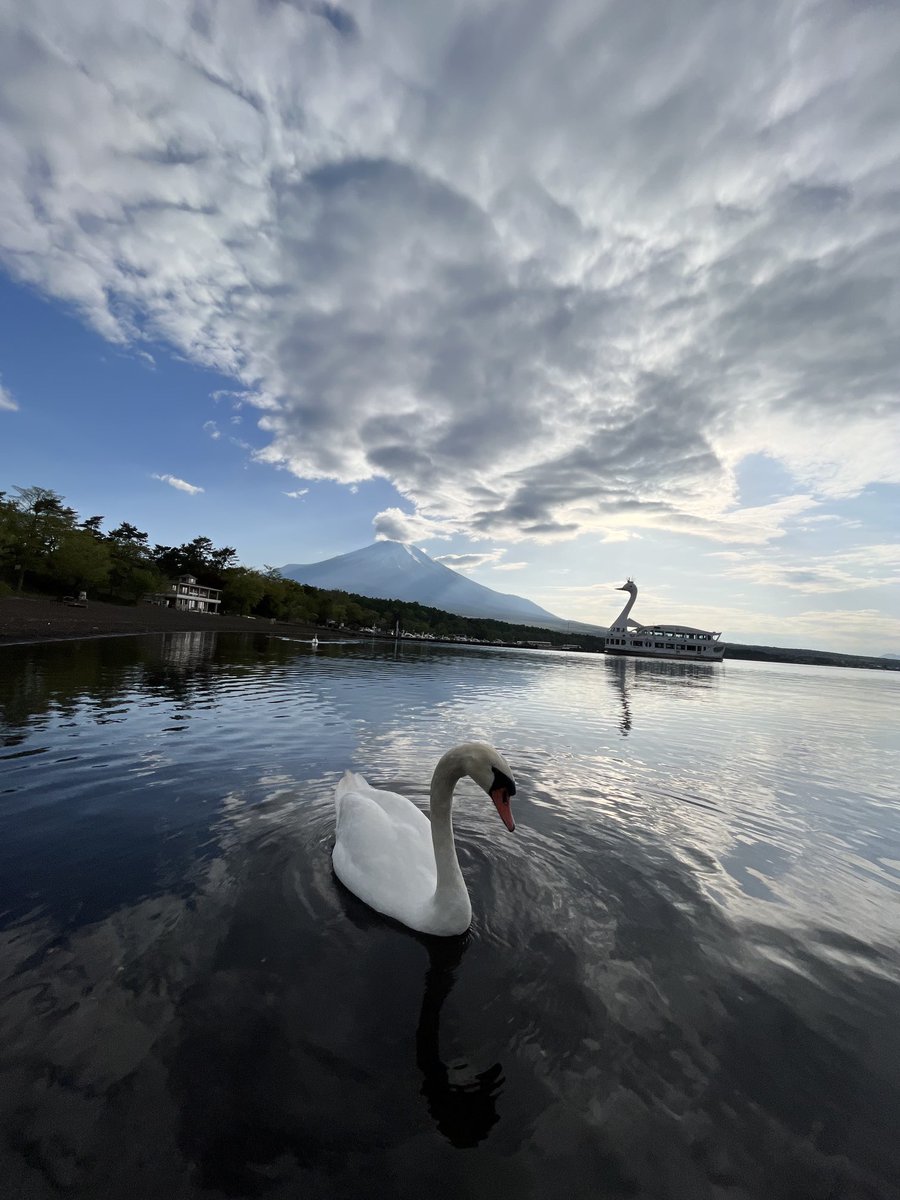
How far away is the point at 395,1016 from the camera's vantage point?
149 inches

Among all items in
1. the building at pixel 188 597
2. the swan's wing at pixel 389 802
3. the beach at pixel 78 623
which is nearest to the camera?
the swan's wing at pixel 389 802

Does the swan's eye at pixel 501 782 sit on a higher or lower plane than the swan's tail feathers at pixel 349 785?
higher

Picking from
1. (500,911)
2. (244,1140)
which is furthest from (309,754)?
(244,1140)

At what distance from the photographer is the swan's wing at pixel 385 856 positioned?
505cm

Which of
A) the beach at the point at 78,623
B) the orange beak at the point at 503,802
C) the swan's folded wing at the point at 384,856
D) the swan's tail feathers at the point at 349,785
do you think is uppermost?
the beach at the point at 78,623

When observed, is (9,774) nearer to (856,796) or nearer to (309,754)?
(309,754)

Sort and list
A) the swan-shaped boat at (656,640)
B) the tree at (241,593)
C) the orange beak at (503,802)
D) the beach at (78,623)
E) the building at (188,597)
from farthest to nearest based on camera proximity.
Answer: the swan-shaped boat at (656,640), the tree at (241,593), the building at (188,597), the beach at (78,623), the orange beak at (503,802)

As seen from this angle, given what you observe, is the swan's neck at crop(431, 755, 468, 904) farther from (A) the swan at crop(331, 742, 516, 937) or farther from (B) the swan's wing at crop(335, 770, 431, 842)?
(B) the swan's wing at crop(335, 770, 431, 842)

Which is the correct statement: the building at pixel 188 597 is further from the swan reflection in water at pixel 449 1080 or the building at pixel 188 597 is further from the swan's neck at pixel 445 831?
the swan reflection in water at pixel 449 1080

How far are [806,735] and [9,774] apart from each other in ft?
79.0

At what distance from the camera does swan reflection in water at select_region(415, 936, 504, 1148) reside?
2.99m

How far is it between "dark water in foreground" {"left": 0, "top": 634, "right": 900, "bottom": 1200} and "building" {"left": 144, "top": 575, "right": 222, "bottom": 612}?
96228 mm

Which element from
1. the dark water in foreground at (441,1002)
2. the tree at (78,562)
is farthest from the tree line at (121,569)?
the dark water in foreground at (441,1002)

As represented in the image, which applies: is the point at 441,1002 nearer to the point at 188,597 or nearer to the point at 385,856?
the point at 385,856
